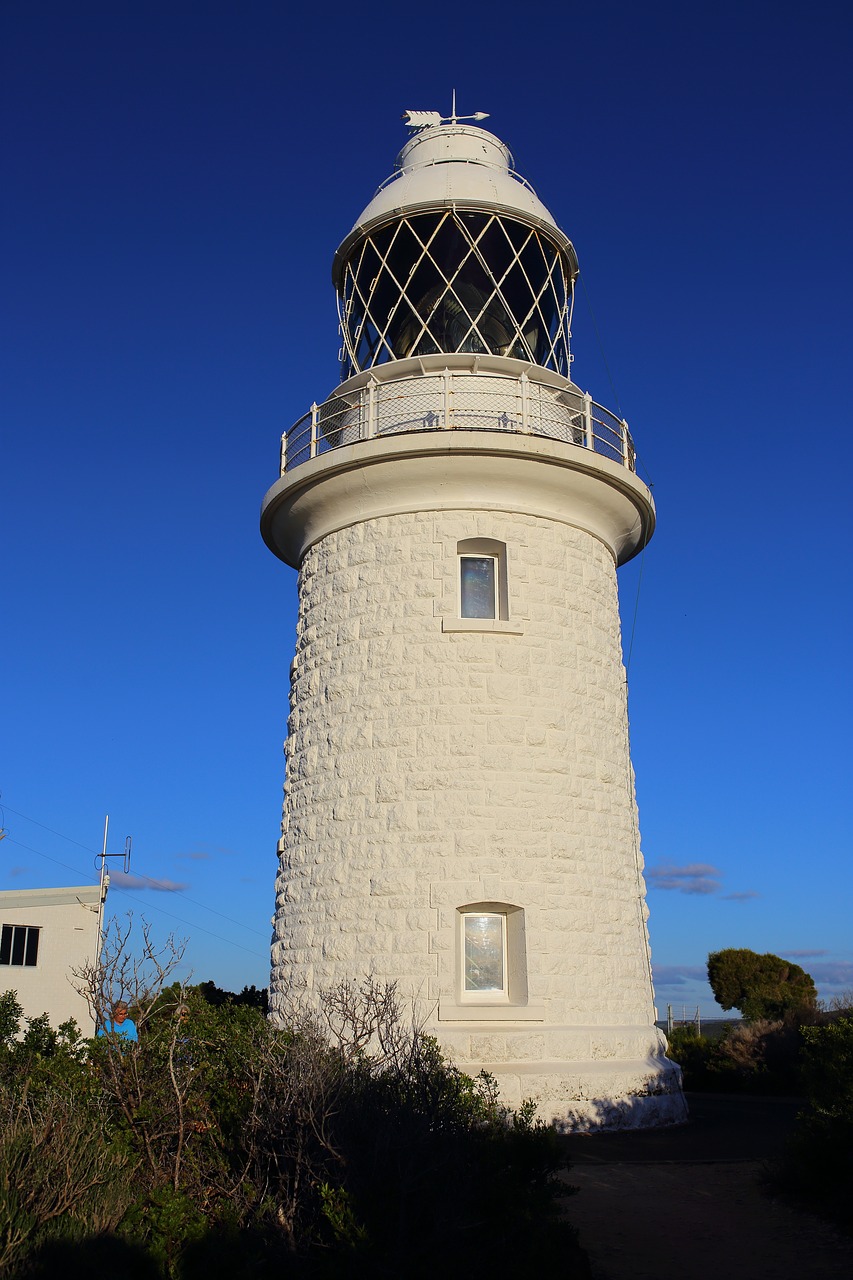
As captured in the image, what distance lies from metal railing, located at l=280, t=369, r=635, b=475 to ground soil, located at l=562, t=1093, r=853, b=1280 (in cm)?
805

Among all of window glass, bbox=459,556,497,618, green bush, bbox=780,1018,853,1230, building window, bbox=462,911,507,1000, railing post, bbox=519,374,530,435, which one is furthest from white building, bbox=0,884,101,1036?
green bush, bbox=780,1018,853,1230

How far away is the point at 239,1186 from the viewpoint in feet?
22.2

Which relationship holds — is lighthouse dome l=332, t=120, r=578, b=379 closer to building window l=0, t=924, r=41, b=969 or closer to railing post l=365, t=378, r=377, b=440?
railing post l=365, t=378, r=377, b=440

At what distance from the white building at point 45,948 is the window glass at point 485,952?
11.8 metres

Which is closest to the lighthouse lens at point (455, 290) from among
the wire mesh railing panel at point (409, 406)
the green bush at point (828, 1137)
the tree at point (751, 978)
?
the wire mesh railing panel at point (409, 406)

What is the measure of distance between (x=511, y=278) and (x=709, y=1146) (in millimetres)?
11195

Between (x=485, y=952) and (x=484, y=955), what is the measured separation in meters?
0.03

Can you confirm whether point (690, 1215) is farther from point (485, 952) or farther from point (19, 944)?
point (19, 944)

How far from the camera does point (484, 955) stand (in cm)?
1191

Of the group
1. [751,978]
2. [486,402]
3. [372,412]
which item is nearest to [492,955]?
[372,412]

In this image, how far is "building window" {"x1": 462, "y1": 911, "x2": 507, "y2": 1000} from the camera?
38.6ft

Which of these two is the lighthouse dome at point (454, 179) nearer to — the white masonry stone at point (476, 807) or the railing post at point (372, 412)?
the railing post at point (372, 412)

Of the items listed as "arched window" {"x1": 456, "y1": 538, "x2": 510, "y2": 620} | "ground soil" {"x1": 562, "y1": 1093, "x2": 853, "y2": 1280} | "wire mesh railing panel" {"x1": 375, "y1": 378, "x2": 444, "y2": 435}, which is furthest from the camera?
"wire mesh railing panel" {"x1": 375, "y1": 378, "x2": 444, "y2": 435}

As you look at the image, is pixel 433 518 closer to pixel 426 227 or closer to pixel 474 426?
pixel 474 426
